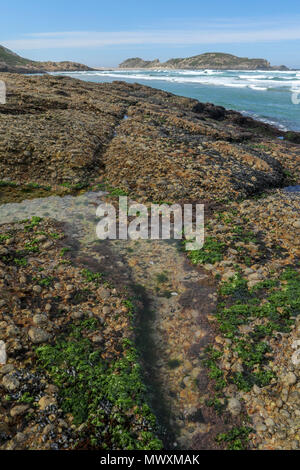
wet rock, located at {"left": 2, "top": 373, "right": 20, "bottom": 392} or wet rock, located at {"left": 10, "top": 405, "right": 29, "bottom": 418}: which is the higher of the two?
wet rock, located at {"left": 2, "top": 373, "right": 20, "bottom": 392}

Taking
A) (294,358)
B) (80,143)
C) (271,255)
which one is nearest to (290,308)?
(294,358)

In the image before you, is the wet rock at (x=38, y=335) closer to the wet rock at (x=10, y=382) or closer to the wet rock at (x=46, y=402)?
the wet rock at (x=10, y=382)

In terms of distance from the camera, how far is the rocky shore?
3.76 meters

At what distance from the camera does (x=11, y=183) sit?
10.2 m

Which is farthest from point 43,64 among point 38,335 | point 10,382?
point 10,382

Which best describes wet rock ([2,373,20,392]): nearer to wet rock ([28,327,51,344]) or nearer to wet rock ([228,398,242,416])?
wet rock ([28,327,51,344])

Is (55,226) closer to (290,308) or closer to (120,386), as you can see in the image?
(120,386)

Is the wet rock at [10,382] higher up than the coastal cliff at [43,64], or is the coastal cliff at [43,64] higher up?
the coastal cliff at [43,64]

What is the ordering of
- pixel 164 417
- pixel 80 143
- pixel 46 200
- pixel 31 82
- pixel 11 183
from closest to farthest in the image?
pixel 164 417 < pixel 46 200 < pixel 11 183 < pixel 80 143 < pixel 31 82

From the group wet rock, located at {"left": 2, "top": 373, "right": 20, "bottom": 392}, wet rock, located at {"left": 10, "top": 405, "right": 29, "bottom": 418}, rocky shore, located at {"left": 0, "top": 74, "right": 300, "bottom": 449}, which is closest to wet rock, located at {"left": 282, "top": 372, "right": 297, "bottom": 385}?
rocky shore, located at {"left": 0, "top": 74, "right": 300, "bottom": 449}

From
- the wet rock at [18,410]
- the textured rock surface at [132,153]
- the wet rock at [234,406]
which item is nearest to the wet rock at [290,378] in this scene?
the wet rock at [234,406]

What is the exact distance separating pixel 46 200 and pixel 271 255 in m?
6.80

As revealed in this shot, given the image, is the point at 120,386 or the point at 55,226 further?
the point at 55,226

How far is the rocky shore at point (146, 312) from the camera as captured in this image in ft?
12.3
